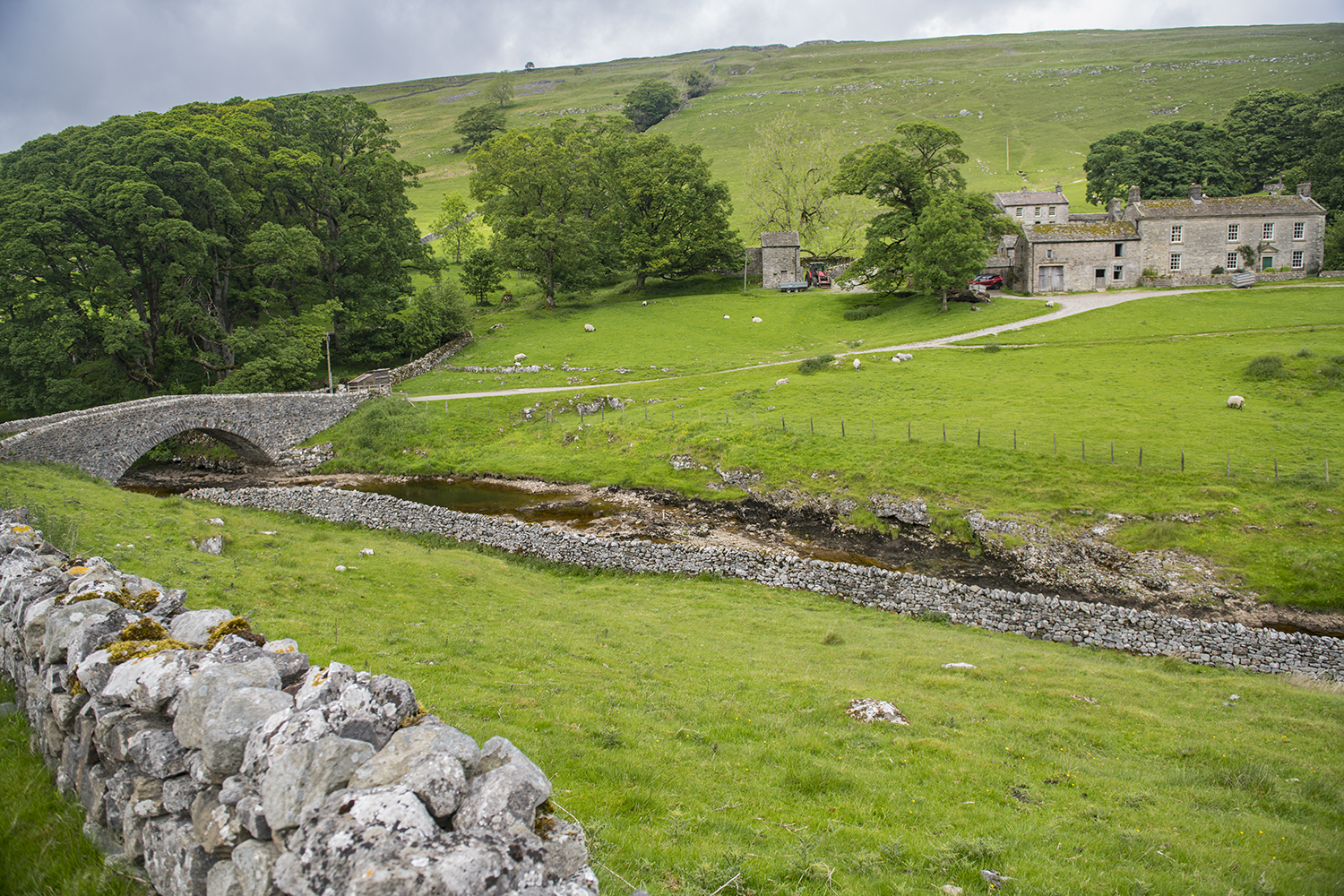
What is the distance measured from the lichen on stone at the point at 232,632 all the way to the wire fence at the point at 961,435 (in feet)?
116

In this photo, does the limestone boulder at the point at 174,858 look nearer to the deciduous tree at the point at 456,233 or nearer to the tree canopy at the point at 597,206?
the tree canopy at the point at 597,206

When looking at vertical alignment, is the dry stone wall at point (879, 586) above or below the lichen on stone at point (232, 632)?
below

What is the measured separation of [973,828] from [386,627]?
13.8 meters

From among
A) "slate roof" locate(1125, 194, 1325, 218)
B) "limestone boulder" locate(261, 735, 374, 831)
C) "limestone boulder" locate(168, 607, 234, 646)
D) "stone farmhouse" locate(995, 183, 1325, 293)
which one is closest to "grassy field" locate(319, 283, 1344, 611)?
"stone farmhouse" locate(995, 183, 1325, 293)

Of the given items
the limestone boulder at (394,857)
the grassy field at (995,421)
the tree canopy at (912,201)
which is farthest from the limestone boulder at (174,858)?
the tree canopy at (912,201)

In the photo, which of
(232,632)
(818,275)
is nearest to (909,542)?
(232,632)

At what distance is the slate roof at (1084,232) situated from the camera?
236 feet

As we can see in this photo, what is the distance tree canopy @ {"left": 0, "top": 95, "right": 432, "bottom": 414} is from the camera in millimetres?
45750

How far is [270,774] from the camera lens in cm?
483

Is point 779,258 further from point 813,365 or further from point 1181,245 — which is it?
point 1181,245

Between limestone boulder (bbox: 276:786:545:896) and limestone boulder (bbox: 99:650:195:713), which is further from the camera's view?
limestone boulder (bbox: 99:650:195:713)

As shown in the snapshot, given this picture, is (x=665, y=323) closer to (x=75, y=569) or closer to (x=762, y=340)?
(x=762, y=340)

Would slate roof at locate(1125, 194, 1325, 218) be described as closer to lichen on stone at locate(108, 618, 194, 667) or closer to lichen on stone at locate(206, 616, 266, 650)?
lichen on stone at locate(206, 616, 266, 650)

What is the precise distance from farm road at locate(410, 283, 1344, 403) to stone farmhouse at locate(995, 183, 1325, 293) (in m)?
2.99
